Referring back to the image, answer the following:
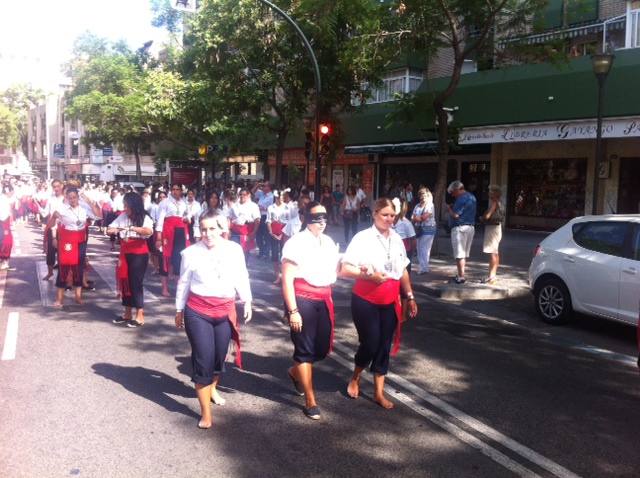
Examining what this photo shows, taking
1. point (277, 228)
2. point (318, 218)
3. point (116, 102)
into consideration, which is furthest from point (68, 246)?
point (116, 102)

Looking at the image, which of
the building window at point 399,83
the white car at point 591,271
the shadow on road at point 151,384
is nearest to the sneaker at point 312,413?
the shadow on road at point 151,384

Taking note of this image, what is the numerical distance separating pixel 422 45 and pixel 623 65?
6.36m

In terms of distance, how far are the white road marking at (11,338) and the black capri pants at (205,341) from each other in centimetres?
271

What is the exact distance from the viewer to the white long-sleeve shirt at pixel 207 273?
469cm

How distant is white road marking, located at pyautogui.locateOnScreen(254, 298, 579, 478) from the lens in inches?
159

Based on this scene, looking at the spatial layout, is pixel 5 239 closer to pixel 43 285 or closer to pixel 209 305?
pixel 43 285

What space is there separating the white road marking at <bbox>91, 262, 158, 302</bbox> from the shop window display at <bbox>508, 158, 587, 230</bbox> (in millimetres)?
14522

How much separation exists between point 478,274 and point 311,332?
812 cm

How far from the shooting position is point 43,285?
10727mm

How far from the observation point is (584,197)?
2000 cm

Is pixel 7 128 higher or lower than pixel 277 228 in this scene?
higher

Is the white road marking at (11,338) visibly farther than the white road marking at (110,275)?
No

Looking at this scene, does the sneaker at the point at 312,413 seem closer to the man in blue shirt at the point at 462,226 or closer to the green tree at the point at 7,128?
the man in blue shirt at the point at 462,226

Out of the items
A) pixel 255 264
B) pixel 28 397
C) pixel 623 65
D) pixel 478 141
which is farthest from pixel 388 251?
pixel 478 141
